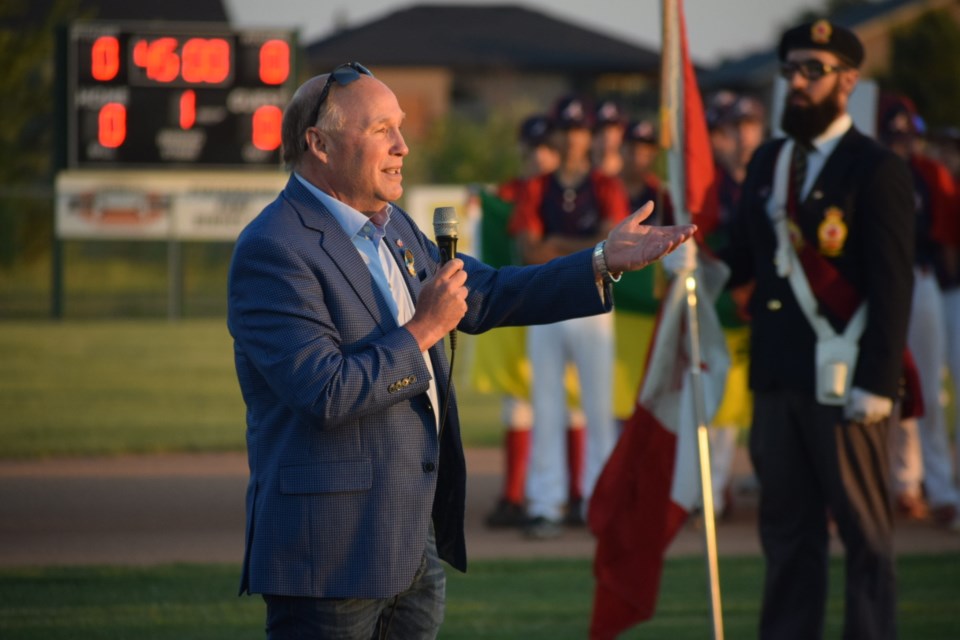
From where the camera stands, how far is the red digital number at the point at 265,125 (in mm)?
16500

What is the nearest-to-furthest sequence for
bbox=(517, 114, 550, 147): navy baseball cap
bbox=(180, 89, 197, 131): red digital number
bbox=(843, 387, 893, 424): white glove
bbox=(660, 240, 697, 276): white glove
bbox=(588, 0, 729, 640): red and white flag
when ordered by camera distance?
bbox=(843, 387, 893, 424): white glove
bbox=(660, 240, 697, 276): white glove
bbox=(588, 0, 729, 640): red and white flag
bbox=(517, 114, 550, 147): navy baseball cap
bbox=(180, 89, 197, 131): red digital number

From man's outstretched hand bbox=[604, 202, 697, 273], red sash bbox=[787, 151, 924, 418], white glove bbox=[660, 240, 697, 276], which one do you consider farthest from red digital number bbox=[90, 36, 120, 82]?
man's outstretched hand bbox=[604, 202, 697, 273]

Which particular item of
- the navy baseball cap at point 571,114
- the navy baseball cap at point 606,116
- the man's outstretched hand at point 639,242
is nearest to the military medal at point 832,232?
the man's outstretched hand at point 639,242

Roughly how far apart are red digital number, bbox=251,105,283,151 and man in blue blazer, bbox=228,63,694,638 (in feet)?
42.2

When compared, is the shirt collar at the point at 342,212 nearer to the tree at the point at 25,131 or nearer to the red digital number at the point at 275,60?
the red digital number at the point at 275,60

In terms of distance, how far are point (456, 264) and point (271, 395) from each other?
1.89 ft

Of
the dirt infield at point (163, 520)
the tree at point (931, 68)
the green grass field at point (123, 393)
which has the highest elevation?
the tree at point (931, 68)

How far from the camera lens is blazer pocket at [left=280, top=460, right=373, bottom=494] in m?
3.61

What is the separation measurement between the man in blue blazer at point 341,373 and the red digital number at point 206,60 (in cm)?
1242

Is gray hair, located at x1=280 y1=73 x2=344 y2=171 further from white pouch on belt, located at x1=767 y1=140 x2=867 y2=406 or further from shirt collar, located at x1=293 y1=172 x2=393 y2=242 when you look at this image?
white pouch on belt, located at x1=767 y1=140 x2=867 y2=406

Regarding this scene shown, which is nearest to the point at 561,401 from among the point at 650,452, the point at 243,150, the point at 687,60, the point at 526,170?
the point at 526,170

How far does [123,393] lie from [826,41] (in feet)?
40.3

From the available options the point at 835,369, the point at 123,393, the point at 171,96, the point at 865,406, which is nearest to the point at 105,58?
the point at 171,96

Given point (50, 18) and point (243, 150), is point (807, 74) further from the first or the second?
point (50, 18)
